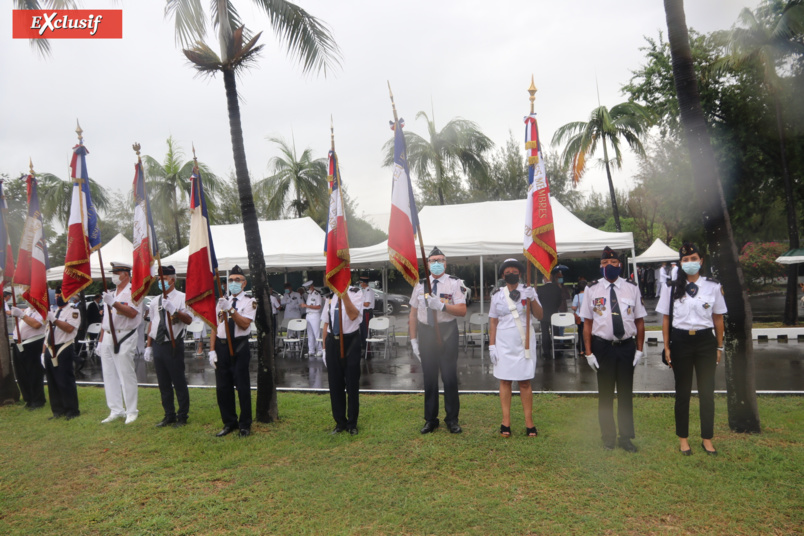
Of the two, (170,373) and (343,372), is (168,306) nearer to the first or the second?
(170,373)

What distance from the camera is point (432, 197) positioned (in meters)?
37.3

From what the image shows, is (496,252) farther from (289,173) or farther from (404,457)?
(289,173)

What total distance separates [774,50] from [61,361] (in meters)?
18.8

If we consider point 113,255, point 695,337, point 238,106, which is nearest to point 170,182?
point 113,255

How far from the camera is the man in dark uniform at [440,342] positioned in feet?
20.3

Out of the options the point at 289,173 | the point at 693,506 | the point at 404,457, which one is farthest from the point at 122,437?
the point at 289,173

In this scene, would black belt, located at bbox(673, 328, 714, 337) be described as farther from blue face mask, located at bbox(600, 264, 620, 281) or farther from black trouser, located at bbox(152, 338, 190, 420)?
black trouser, located at bbox(152, 338, 190, 420)

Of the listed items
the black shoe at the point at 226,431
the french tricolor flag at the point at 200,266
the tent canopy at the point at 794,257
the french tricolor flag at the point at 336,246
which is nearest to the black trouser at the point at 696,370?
the french tricolor flag at the point at 336,246

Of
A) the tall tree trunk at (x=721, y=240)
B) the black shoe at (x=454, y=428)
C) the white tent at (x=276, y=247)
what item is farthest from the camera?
the white tent at (x=276, y=247)

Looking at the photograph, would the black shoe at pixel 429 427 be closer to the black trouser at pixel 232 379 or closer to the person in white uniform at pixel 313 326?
the black trouser at pixel 232 379

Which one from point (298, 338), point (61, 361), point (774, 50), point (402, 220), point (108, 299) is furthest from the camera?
point (774, 50)

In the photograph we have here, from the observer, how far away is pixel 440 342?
6195 mm

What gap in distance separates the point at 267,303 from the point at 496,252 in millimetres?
6531

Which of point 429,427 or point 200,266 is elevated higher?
point 200,266
